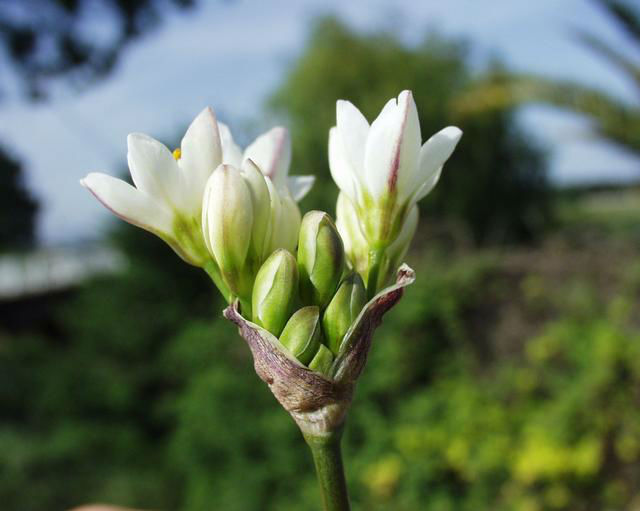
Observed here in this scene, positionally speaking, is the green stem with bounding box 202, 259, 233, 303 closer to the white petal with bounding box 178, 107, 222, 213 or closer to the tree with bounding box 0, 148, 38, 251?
the white petal with bounding box 178, 107, 222, 213

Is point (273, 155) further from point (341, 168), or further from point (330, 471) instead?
point (330, 471)

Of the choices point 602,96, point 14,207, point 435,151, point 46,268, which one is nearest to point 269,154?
point 435,151

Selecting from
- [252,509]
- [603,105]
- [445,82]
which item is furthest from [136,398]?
[445,82]

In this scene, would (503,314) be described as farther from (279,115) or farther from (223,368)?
(279,115)

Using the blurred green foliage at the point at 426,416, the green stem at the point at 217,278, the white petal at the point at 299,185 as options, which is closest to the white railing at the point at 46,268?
the blurred green foliage at the point at 426,416

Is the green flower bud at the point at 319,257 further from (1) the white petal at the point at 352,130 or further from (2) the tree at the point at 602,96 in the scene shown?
(2) the tree at the point at 602,96
